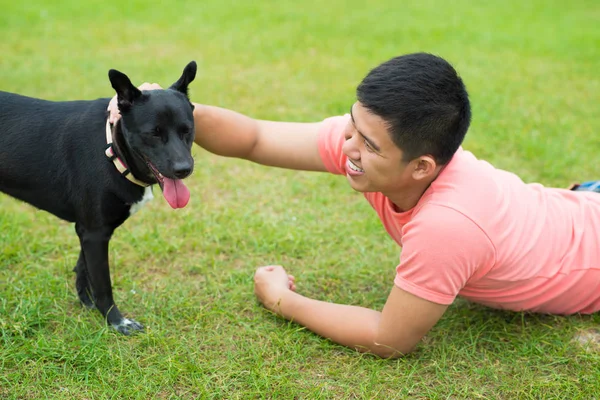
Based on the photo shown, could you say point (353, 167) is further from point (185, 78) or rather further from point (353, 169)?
point (185, 78)

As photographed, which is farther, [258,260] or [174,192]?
[258,260]

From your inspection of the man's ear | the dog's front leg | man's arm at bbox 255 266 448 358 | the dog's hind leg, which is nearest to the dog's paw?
the dog's front leg

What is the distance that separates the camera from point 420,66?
7.63ft

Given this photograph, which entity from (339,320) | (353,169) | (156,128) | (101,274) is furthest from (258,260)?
(156,128)

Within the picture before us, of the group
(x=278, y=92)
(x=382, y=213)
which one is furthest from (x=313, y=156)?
(x=278, y=92)

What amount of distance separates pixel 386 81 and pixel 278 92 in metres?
3.84

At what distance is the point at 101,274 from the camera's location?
8.83ft

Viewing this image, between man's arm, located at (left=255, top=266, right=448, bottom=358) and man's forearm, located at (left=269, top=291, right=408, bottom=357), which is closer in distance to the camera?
man's arm, located at (left=255, top=266, right=448, bottom=358)

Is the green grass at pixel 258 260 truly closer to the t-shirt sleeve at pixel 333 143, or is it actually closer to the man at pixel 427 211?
the man at pixel 427 211

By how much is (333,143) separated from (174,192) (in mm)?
813

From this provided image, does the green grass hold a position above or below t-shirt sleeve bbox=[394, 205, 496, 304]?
below

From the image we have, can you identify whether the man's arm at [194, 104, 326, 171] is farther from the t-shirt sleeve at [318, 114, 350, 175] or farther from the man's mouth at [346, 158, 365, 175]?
the man's mouth at [346, 158, 365, 175]

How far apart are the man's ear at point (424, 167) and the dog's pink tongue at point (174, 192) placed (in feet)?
3.13

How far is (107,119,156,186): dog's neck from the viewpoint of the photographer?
2.49m
